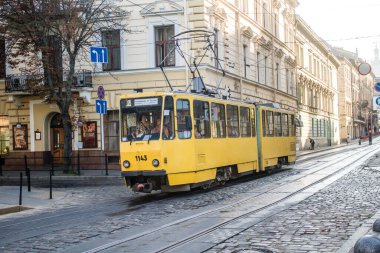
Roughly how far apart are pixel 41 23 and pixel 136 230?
1651cm

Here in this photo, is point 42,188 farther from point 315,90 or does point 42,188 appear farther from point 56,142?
point 315,90

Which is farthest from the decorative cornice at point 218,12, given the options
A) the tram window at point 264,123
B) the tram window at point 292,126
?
the tram window at point 264,123

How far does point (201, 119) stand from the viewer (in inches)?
625

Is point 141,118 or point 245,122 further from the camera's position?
point 245,122

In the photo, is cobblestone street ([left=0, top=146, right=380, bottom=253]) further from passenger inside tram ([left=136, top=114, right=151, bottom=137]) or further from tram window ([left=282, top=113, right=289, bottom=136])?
tram window ([left=282, top=113, right=289, bottom=136])

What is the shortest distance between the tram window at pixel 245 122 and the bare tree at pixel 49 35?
29.8ft

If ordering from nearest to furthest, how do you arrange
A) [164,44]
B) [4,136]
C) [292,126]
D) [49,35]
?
1. [49,35]
2. [292,126]
3. [164,44]
4. [4,136]

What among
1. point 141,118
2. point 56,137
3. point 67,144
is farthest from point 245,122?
point 56,137

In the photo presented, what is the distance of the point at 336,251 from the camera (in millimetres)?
7266

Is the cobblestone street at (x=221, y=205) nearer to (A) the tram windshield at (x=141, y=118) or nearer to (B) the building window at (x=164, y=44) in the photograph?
(A) the tram windshield at (x=141, y=118)

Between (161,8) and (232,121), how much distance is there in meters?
12.1

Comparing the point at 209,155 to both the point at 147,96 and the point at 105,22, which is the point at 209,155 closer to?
the point at 147,96

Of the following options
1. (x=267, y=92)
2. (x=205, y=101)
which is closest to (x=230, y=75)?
(x=267, y=92)

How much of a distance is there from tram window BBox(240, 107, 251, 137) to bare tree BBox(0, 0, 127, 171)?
908 cm
